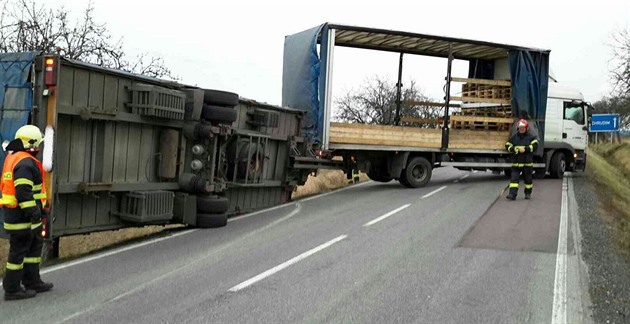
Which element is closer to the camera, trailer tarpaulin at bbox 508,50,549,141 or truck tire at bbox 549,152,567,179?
trailer tarpaulin at bbox 508,50,549,141

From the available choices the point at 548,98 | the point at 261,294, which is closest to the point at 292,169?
the point at 261,294

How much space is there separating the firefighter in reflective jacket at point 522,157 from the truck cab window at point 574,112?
6.42 metres

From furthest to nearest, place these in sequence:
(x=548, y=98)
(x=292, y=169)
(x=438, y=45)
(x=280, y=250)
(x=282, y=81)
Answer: (x=548, y=98) → (x=438, y=45) → (x=282, y=81) → (x=292, y=169) → (x=280, y=250)

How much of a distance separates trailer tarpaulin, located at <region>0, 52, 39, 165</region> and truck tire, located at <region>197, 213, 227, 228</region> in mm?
3308

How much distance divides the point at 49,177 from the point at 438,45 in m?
11.9

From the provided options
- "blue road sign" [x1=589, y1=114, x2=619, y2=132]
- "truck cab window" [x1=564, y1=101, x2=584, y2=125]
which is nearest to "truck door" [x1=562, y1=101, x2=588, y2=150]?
"truck cab window" [x1=564, y1=101, x2=584, y2=125]

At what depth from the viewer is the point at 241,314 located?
197 inches

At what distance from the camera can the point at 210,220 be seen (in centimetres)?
952

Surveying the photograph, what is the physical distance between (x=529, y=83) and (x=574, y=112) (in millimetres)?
3393

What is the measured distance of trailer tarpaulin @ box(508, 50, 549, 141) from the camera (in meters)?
16.2

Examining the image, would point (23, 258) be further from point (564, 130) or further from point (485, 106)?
point (564, 130)

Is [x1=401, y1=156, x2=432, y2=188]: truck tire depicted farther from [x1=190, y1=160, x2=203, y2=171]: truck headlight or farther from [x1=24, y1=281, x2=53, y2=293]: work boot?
A: [x1=24, y1=281, x2=53, y2=293]: work boot

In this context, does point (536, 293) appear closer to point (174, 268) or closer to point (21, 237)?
point (174, 268)

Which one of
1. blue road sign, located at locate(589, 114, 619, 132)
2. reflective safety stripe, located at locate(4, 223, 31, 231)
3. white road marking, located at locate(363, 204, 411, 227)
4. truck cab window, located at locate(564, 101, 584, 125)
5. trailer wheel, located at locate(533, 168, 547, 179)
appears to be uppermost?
blue road sign, located at locate(589, 114, 619, 132)
